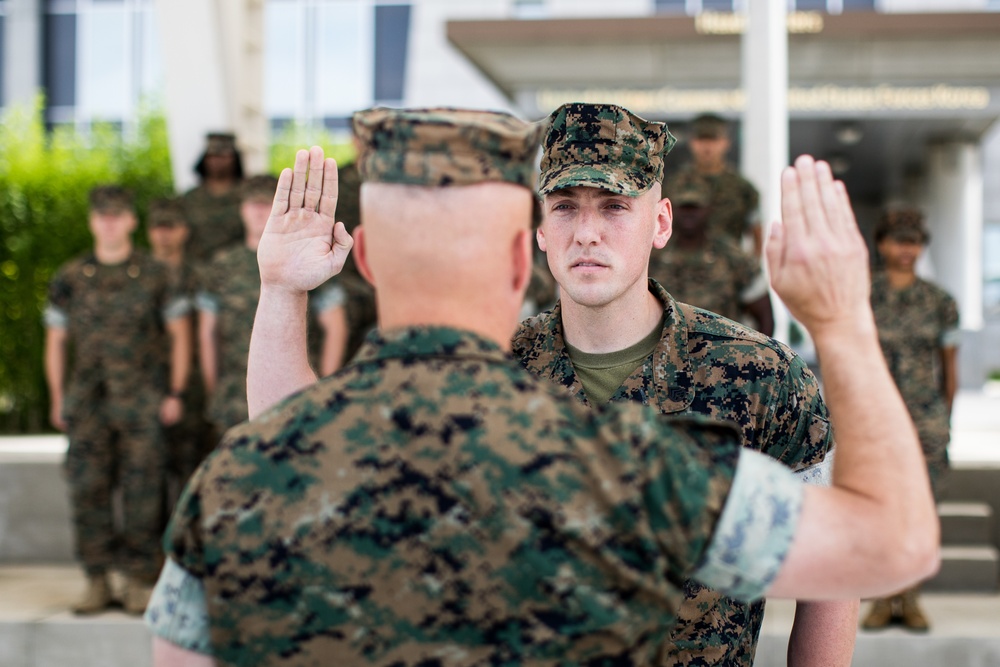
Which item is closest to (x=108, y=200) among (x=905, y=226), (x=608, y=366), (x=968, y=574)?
(x=905, y=226)

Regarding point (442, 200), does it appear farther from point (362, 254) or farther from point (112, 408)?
point (112, 408)

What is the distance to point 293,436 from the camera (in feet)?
4.75

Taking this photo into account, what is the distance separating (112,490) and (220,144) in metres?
2.41

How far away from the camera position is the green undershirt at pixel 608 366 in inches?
96.0

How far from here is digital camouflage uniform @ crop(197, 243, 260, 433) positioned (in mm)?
6223

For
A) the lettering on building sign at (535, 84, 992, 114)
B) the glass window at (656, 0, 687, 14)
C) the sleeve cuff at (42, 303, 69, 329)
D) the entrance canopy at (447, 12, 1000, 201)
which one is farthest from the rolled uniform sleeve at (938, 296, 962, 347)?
the glass window at (656, 0, 687, 14)

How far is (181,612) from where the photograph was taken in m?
1.45

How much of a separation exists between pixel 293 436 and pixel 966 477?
6.47 metres

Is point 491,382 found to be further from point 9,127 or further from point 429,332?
point 9,127

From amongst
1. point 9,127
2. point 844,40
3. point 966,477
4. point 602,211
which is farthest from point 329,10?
point 602,211

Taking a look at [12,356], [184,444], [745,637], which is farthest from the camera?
[12,356]

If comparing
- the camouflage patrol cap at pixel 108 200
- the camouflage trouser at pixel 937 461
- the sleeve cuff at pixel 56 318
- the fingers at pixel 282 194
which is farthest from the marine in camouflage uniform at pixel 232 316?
the fingers at pixel 282 194

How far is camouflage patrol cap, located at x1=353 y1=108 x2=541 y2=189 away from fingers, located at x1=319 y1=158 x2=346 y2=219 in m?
0.51

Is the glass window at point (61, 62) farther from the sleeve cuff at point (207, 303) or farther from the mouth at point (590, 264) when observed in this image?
the mouth at point (590, 264)
